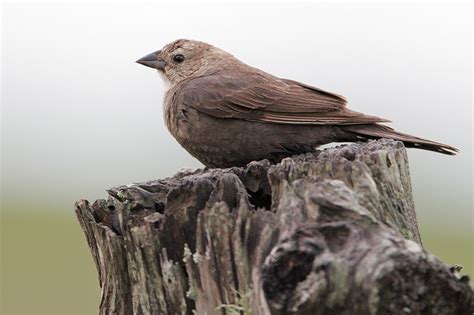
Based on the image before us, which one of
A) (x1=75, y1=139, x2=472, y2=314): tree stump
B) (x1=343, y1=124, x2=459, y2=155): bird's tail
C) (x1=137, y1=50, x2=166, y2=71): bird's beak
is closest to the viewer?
(x1=75, y1=139, x2=472, y2=314): tree stump

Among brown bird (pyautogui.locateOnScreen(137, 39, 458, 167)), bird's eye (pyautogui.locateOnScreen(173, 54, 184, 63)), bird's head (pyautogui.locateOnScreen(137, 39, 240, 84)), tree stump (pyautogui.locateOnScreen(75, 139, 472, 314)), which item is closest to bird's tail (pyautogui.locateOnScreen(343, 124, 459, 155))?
brown bird (pyautogui.locateOnScreen(137, 39, 458, 167))

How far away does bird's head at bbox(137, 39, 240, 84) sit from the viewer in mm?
6590

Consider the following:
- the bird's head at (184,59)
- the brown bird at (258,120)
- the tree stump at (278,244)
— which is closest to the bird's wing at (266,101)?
the brown bird at (258,120)

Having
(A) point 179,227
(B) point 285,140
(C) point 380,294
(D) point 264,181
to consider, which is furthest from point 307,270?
(B) point 285,140

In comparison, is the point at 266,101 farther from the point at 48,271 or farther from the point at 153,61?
the point at 48,271

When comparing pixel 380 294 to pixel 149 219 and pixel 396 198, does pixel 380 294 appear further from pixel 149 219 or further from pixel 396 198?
pixel 149 219

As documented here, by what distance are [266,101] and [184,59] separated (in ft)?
4.45

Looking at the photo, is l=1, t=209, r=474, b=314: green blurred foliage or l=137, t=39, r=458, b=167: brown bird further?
l=1, t=209, r=474, b=314: green blurred foliage

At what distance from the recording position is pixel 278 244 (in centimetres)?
268

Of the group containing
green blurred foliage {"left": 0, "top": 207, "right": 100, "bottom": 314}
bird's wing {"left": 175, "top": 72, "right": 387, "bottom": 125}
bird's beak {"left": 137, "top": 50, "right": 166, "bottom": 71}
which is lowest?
green blurred foliage {"left": 0, "top": 207, "right": 100, "bottom": 314}

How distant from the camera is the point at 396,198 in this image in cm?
347

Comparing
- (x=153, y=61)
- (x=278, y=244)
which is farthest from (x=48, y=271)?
(x=278, y=244)

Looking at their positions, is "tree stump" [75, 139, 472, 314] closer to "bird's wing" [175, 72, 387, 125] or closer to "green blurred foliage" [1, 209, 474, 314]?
"bird's wing" [175, 72, 387, 125]

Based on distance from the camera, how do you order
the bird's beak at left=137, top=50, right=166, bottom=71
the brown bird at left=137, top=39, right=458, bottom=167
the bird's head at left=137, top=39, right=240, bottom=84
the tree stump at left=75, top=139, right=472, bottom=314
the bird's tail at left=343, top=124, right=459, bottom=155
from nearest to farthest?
1. the tree stump at left=75, top=139, right=472, bottom=314
2. the bird's tail at left=343, top=124, right=459, bottom=155
3. the brown bird at left=137, top=39, right=458, bottom=167
4. the bird's head at left=137, top=39, right=240, bottom=84
5. the bird's beak at left=137, top=50, right=166, bottom=71
